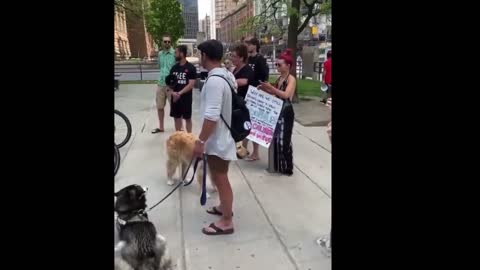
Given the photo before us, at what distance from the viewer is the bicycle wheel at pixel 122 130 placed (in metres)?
7.35

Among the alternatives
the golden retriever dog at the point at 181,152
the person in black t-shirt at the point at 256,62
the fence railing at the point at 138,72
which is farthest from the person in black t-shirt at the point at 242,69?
the fence railing at the point at 138,72

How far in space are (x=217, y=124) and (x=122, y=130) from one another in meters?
4.09

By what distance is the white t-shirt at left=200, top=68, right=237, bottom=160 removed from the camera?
3807 millimetres

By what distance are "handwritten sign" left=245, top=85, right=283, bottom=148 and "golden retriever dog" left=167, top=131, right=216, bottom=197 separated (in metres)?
1.00

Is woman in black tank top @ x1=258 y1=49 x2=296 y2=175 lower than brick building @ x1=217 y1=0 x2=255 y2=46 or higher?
lower

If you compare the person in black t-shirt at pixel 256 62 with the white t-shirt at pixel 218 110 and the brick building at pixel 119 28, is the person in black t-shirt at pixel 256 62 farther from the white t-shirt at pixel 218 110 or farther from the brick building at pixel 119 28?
the white t-shirt at pixel 218 110

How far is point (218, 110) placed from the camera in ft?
12.5

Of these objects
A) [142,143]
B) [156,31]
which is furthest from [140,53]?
[142,143]

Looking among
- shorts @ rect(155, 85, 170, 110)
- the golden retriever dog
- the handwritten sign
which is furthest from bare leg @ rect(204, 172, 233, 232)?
shorts @ rect(155, 85, 170, 110)

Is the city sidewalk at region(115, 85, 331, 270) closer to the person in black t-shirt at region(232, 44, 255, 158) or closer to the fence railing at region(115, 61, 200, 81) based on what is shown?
the person in black t-shirt at region(232, 44, 255, 158)

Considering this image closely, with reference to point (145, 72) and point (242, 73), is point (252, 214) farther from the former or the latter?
point (145, 72)
